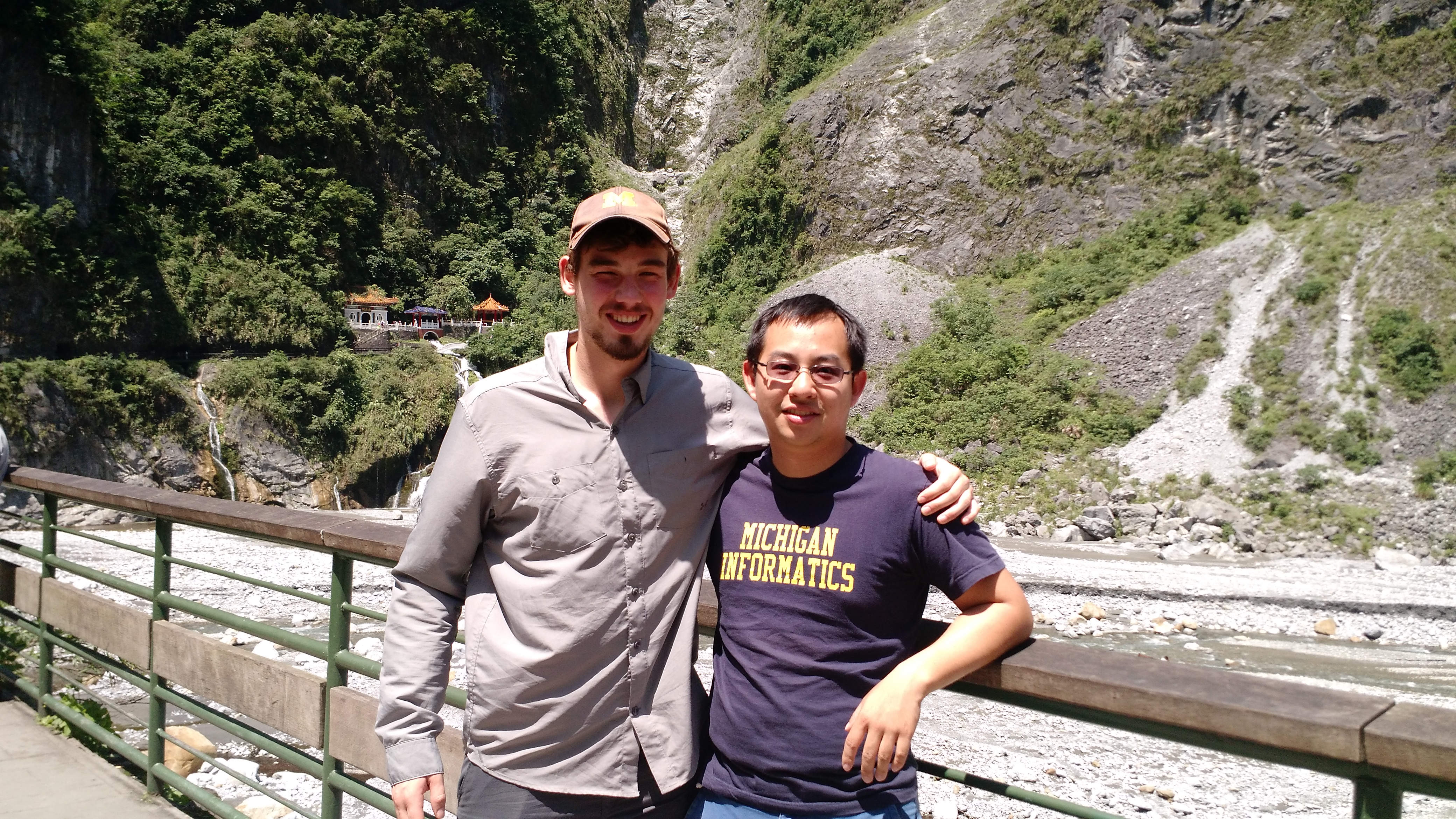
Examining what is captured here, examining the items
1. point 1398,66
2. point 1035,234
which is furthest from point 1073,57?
point 1398,66

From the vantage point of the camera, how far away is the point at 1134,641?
1210 centimetres

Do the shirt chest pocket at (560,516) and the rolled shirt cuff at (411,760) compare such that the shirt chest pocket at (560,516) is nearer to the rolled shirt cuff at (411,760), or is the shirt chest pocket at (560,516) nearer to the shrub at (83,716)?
the rolled shirt cuff at (411,760)

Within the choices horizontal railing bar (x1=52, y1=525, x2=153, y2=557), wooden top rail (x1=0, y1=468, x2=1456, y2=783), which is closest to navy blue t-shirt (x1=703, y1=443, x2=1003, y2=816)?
wooden top rail (x1=0, y1=468, x2=1456, y2=783)

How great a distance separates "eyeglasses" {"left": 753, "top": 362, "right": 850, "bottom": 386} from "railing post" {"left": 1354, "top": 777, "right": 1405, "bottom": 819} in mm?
958

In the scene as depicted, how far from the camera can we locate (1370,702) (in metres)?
1.23

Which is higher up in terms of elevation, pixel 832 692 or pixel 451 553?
pixel 451 553

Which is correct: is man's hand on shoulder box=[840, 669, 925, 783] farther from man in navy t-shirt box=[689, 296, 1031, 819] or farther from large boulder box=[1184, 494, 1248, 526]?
large boulder box=[1184, 494, 1248, 526]

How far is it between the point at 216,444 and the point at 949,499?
27.0 metres

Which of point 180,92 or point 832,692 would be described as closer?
point 832,692

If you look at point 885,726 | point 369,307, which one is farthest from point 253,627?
point 369,307

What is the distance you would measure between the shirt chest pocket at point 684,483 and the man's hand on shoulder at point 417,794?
2.09 feet

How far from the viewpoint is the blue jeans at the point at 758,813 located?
5.10 feet

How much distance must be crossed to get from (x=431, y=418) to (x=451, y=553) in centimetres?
2845

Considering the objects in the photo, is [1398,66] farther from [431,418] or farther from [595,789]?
[595,789]
